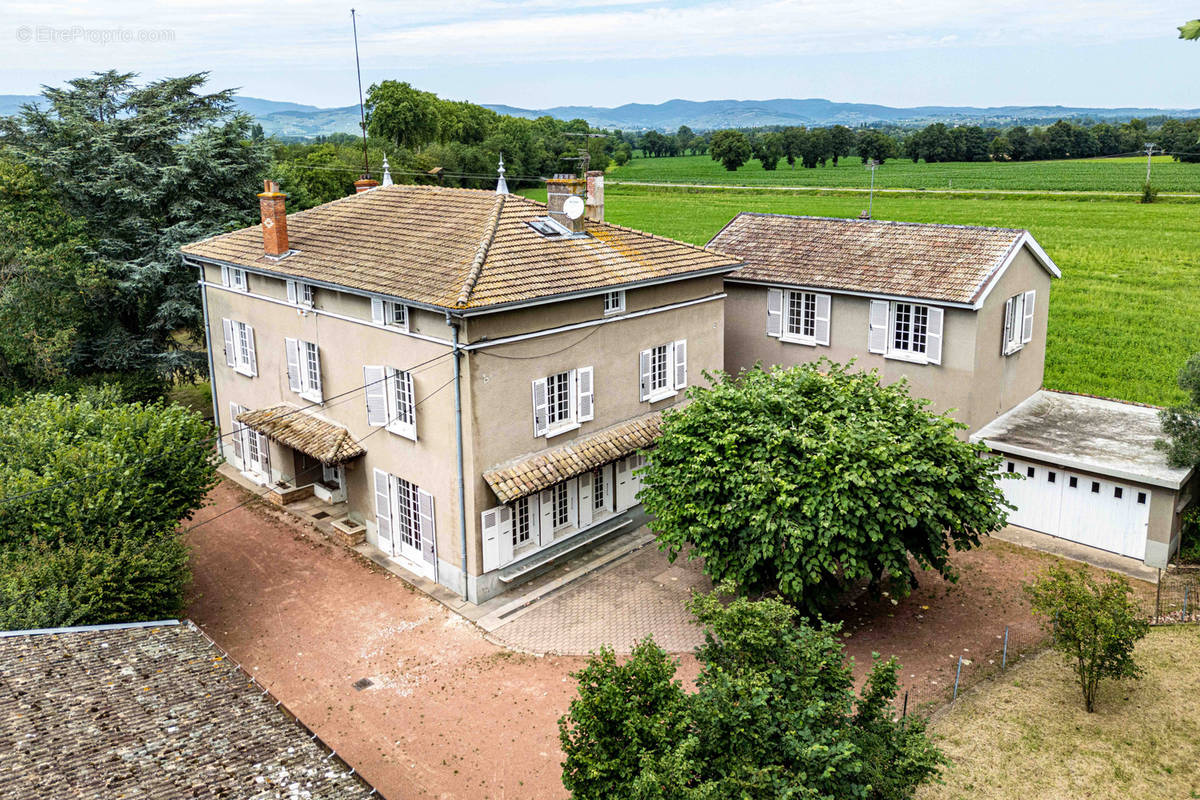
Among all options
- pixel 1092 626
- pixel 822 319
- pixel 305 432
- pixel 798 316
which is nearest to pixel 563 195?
pixel 798 316

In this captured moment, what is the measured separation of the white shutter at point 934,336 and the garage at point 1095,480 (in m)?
2.57

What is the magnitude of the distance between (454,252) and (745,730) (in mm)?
14459

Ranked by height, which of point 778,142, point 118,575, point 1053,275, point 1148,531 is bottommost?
point 1148,531

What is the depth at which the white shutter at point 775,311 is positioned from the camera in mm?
27797

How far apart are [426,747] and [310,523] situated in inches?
435

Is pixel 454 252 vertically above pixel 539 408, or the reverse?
pixel 454 252

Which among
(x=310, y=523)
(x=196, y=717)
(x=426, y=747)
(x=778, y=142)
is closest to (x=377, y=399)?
(x=310, y=523)

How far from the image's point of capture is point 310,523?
25141 mm

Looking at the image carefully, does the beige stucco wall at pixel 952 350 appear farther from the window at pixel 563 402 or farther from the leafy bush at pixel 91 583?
the leafy bush at pixel 91 583

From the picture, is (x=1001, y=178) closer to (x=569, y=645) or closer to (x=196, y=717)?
(x=569, y=645)

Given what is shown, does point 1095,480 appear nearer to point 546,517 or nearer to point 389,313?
point 546,517

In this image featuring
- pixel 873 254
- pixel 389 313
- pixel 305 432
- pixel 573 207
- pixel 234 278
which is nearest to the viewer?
pixel 389 313

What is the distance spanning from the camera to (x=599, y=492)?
76.5 ft

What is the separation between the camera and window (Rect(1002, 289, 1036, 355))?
24.9m
